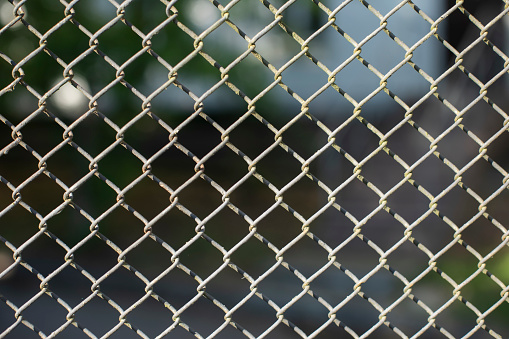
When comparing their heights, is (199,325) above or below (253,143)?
below

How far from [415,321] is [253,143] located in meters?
4.37

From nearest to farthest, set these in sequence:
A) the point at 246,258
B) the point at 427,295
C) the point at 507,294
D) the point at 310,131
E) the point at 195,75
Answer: the point at 507,294, the point at 427,295, the point at 195,75, the point at 246,258, the point at 310,131

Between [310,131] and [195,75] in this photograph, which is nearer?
[195,75]

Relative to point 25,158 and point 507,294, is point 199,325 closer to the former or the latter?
point 507,294

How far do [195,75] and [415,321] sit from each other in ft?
10.3

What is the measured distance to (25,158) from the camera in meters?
8.02

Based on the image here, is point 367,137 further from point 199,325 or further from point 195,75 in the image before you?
point 199,325

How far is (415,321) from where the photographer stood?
436cm

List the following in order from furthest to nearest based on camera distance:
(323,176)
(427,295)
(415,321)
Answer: (323,176)
(427,295)
(415,321)

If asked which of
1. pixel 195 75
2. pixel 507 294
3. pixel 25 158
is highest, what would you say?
pixel 195 75

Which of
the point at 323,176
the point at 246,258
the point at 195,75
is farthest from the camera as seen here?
the point at 323,176

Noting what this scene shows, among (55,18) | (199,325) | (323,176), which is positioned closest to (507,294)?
(199,325)

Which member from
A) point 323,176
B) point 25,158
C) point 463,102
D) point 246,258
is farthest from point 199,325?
point 25,158

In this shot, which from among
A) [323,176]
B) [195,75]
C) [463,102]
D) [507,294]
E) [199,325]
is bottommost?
[199,325]
